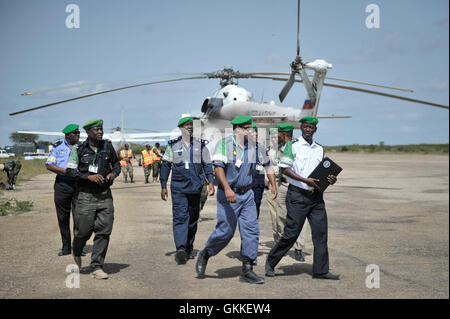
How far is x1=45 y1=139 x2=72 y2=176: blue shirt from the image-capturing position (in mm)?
7348

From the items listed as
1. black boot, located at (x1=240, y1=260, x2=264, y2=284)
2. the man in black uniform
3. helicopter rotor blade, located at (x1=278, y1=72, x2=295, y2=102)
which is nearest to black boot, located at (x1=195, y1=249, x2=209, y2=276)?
black boot, located at (x1=240, y1=260, x2=264, y2=284)

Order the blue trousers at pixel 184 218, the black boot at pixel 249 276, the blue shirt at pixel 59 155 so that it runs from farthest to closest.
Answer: the blue shirt at pixel 59 155
the blue trousers at pixel 184 218
the black boot at pixel 249 276

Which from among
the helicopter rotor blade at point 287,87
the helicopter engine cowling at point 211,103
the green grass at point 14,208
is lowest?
the green grass at point 14,208

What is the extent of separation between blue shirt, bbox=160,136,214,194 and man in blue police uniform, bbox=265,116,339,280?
1364 mm

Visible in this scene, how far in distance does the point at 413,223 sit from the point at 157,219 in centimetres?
542

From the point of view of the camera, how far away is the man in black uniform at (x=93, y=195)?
6.10m

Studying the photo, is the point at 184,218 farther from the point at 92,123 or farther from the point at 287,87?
the point at 287,87

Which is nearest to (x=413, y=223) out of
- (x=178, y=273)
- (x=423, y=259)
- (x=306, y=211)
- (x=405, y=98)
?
(x=405, y=98)

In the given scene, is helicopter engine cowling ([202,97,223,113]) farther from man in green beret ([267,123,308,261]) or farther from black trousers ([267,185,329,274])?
black trousers ([267,185,329,274])

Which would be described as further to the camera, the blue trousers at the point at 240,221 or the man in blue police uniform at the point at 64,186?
the man in blue police uniform at the point at 64,186

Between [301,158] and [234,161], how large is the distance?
0.87m

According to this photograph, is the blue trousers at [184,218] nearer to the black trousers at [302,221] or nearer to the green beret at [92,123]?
the black trousers at [302,221]

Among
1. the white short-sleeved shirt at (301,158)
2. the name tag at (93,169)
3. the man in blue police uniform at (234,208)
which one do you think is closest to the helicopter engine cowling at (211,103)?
the white short-sleeved shirt at (301,158)
